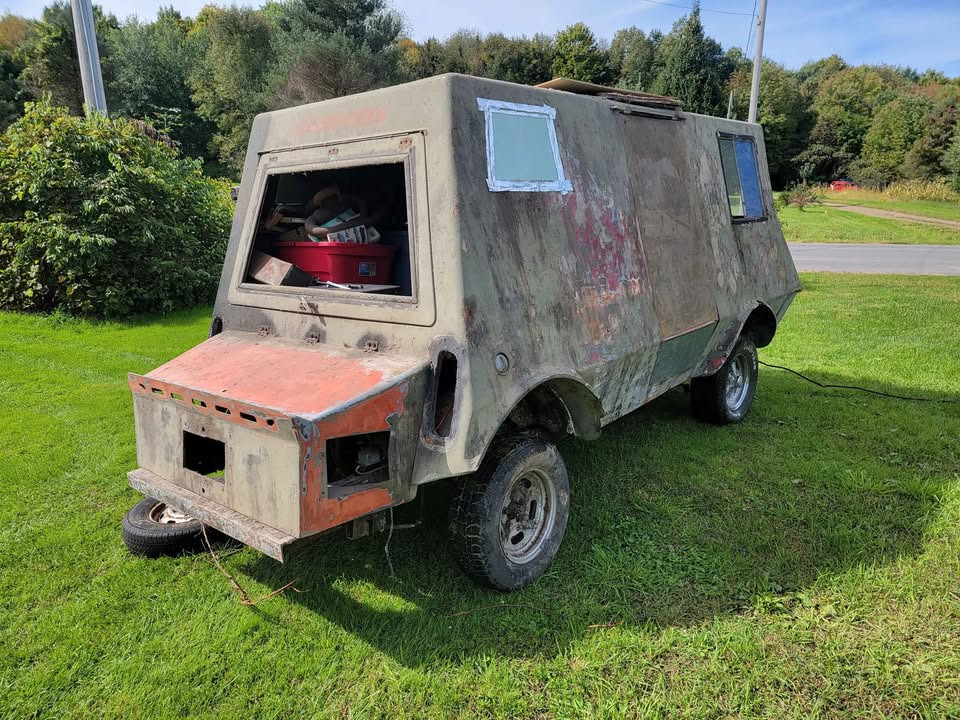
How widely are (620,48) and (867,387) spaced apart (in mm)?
69042

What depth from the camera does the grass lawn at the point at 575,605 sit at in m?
2.70

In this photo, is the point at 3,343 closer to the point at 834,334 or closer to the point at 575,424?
the point at 575,424

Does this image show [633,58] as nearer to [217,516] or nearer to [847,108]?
[847,108]

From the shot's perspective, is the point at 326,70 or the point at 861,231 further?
the point at 326,70

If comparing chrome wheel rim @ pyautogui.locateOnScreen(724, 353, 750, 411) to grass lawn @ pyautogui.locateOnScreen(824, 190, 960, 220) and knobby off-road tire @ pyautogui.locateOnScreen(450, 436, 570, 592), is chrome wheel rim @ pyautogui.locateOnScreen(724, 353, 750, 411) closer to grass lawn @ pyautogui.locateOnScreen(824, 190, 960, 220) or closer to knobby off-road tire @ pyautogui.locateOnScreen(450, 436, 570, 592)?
knobby off-road tire @ pyautogui.locateOnScreen(450, 436, 570, 592)

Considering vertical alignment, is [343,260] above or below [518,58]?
below

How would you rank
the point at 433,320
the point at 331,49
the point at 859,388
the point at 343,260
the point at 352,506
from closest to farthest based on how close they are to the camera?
the point at 352,506, the point at 433,320, the point at 343,260, the point at 859,388, the point at 331,49

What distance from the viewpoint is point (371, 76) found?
36531 mm

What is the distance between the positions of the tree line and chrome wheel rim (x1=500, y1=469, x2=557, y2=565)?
95.1 ft

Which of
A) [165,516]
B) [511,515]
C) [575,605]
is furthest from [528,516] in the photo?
[165,516]

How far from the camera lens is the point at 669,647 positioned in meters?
2.97

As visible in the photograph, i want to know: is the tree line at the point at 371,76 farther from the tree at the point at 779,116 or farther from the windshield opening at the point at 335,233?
the windshield opening at the point at 335,233

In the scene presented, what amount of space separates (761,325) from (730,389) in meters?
0.66

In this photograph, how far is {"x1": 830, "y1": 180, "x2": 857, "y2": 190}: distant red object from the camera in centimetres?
4597
